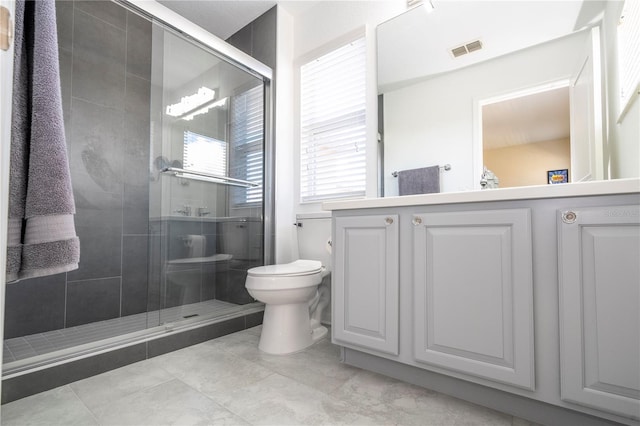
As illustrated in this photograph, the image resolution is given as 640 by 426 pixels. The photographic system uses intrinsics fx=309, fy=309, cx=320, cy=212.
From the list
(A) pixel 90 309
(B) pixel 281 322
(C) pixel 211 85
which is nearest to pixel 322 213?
(B) pixel 281 322

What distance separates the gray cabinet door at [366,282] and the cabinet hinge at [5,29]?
1.21 metres

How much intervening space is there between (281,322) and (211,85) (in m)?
1.72

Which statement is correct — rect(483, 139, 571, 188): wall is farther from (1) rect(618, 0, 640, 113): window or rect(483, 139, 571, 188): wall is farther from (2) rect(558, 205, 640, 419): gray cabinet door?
(2) rect(558, 205, 640, 419): gray cabinet door

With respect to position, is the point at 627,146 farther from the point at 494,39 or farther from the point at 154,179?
the point at 154,179

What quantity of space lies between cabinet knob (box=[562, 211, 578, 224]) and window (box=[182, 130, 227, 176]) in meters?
2.00

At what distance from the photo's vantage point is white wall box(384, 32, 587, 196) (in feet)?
4.90

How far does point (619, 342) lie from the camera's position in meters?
0.89

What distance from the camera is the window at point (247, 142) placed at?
2.37m

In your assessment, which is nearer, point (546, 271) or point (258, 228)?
point (546, 271)

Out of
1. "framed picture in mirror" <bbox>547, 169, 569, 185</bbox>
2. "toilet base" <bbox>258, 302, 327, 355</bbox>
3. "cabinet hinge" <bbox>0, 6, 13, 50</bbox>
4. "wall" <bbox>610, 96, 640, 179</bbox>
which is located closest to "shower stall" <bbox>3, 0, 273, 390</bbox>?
"toilet base" <bbox>258, 302, 327, 355</bbox>

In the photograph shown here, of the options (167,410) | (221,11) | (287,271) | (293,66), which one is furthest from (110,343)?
(221,11)

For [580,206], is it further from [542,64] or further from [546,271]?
[542,64]

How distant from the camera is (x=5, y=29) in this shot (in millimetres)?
453

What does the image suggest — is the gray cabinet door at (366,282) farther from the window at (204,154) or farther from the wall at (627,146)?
the window at (204,154)
